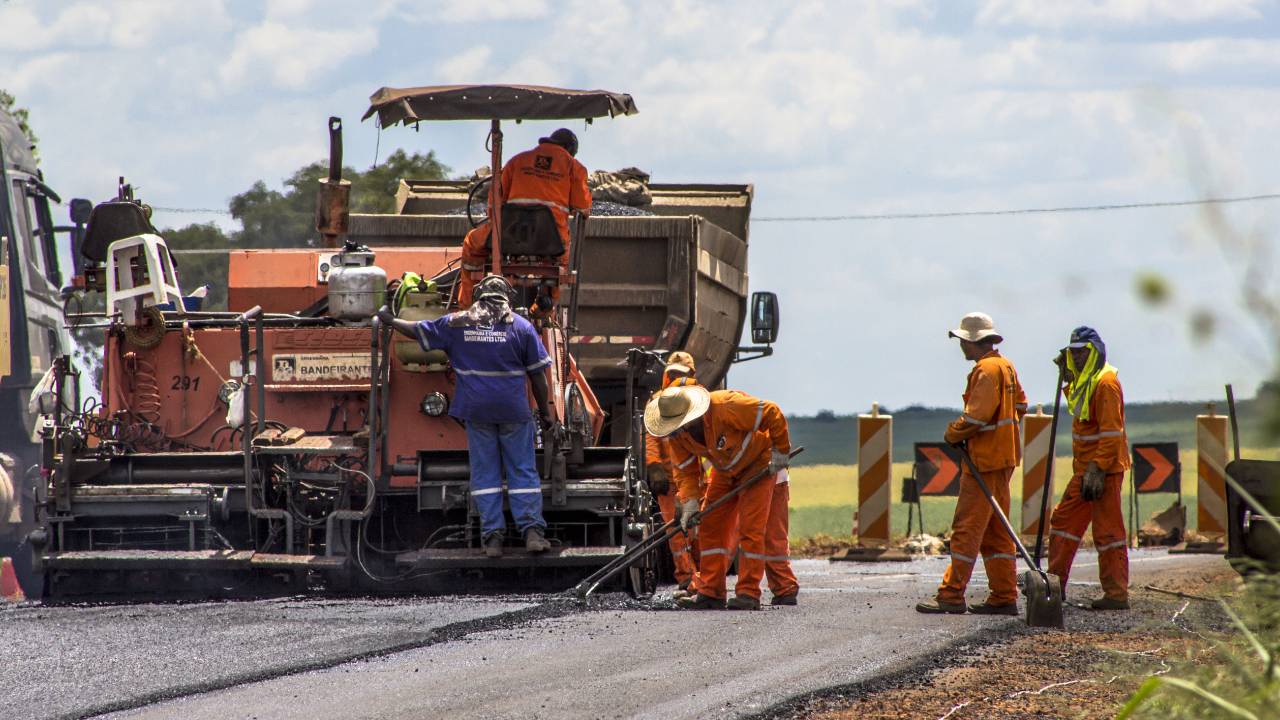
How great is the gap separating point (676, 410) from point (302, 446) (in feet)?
7.31

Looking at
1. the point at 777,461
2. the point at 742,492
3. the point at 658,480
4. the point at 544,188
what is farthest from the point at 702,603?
the point at 544,188

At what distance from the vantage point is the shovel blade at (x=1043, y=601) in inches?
320

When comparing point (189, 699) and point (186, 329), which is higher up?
point (186, 329)

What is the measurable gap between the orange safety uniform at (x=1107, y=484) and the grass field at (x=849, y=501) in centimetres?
609

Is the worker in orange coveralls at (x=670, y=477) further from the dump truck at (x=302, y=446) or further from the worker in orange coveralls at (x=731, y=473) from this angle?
the worker in orange coveralls at (x=731, y=473)

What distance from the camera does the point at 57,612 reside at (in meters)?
8.84

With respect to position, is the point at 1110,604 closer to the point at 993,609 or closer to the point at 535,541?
the point at 993,609

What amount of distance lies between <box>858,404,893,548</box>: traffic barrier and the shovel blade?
605 centimetres

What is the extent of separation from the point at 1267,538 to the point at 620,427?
25.4 ft

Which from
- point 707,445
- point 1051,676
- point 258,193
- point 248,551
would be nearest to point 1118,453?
point 707,445

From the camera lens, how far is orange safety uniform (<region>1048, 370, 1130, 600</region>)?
9539 mm

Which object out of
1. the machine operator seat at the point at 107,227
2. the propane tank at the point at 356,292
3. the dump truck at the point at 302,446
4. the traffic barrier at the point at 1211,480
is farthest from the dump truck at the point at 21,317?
the traffic barrier at the point at 1211,480

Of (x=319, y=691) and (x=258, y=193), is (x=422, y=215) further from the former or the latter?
(x=258, y=193)

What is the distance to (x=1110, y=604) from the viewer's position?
933 centimetres
